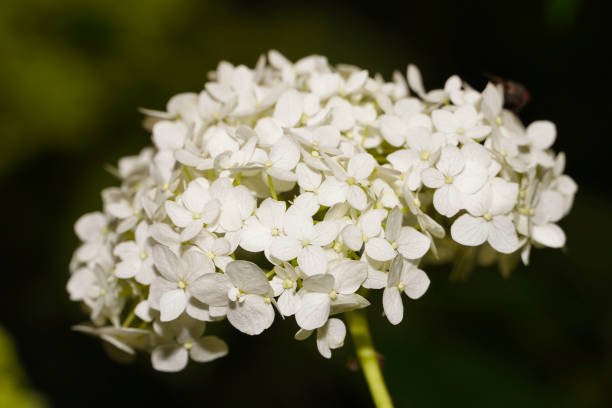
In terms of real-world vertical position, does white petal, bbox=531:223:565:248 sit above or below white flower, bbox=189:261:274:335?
above

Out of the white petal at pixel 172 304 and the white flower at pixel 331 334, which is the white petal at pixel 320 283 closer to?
the white flower at pixel 331 334

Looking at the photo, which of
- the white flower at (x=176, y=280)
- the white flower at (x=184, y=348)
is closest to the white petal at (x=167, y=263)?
the white flower at (x=176, y=280)

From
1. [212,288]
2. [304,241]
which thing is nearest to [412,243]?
[304,241]

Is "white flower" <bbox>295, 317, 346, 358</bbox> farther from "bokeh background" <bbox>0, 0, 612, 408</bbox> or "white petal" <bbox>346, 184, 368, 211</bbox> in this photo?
"bokeh background" <bbox>0, 0, 612, 408</bbox>

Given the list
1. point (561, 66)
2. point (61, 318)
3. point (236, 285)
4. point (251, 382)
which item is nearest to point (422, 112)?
point (236, 285)

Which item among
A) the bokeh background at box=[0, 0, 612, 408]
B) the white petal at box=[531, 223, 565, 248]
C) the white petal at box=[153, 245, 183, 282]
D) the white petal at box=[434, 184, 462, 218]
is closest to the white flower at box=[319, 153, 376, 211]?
the white petal at box=[434, 184, 462, 218]
